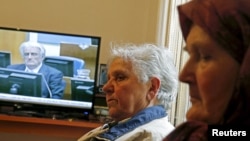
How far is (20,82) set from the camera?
116 inches

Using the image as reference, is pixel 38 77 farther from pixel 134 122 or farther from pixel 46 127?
pixel 134 122

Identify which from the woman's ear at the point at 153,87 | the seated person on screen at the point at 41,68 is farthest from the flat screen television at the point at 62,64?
the woman's ear at the point at 153,87

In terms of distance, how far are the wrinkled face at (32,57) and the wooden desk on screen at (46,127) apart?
37 cm

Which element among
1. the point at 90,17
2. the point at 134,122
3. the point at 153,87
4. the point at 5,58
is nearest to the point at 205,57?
the point at 134,122

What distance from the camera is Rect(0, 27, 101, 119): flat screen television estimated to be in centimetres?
295

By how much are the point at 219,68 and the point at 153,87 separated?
45.5 inches

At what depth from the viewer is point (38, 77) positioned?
296 cm

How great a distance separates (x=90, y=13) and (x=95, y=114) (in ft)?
2.74

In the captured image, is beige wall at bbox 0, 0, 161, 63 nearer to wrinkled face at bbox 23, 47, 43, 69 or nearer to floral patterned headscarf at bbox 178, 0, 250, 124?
wrinkled face at bbox 23, 47, 43, 69

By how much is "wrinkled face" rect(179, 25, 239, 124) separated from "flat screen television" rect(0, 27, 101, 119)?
2.30 m

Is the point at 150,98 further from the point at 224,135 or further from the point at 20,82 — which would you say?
the point at 20,82

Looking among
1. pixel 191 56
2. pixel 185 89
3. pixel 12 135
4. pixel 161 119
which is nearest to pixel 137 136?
pixel 161 119

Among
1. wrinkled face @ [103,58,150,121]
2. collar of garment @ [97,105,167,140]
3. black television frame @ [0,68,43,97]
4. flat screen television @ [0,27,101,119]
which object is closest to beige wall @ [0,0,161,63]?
flat screen television @ [0,27,101,119]

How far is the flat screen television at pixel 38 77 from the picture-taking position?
295 centimetres
